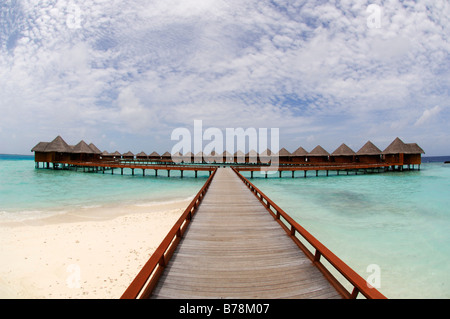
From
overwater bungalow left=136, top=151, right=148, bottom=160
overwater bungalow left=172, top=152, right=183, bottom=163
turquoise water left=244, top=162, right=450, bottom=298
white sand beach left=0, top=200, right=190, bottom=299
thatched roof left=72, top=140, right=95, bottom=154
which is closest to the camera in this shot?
white sand beach left=0, top=200, right=190, bottom=299

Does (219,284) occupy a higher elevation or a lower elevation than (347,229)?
higher

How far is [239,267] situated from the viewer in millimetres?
3107

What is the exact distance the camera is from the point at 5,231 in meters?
7.64

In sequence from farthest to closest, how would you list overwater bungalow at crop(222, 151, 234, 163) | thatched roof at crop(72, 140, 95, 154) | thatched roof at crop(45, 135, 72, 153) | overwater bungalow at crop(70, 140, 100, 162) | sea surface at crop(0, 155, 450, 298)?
1. overwater bungalow at crop(222, 151, 234, 163)
2. overwater bungalow at crop(70, 140, 100, 162)
3. thatched roof at crop(72, 140, 95, 154)
4. thatched roof at crop(45, 135, 72, 153)
5. sea surface at crop(0, 155, 450, 298)

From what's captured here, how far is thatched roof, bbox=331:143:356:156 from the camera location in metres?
32.2

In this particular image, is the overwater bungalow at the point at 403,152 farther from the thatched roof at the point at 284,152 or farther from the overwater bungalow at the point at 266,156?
the overwater bungalow at the point at 266,156

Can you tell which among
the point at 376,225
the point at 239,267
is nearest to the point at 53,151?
the point at 239,267

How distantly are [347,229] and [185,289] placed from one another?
8378 mm

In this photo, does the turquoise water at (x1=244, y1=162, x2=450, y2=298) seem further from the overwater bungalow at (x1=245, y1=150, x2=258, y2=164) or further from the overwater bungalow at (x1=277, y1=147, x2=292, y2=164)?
the overwater bungalow at (x1=245, y1=150, x2=258, y2=164)

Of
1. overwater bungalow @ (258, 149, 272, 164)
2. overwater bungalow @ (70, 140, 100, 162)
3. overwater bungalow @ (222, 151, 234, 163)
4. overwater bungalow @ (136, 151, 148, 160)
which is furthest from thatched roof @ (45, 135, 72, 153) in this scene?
overwater bungalow @ (258, 149, 272, 164)

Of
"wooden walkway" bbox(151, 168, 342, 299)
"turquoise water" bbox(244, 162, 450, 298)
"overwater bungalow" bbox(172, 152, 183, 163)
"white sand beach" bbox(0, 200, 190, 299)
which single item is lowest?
"turquoise water" bbox(244, 162, 450, 298)

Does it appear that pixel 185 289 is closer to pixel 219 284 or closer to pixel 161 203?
pixel 219 284
